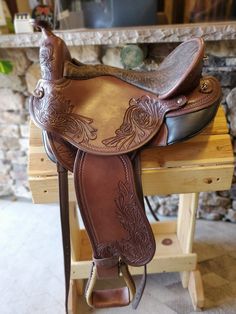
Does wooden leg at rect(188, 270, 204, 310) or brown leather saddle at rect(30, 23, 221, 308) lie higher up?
brown leather saddle at rect(30, 23, 221, 308)

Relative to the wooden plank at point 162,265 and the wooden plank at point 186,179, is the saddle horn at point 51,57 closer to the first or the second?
the wooden plank at point 186,179

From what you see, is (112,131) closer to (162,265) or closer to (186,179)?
(186,179)

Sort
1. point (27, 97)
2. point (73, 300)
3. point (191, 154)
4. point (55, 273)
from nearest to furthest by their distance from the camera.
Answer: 1. point (191, 154)
2. point (73, 300)
3. point (55, 273)
4. point (27, 97)

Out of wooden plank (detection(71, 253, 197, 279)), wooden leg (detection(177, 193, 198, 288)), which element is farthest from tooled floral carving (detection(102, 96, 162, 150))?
wooden plank (detection(71, 253, 197, 279))

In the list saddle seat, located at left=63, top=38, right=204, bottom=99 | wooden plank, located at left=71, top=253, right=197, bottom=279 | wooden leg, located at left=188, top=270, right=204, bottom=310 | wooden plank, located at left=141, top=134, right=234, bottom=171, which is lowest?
wooden leg, located at left=188, top=270, right=204, bottom=310

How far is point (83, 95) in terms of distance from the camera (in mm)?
753

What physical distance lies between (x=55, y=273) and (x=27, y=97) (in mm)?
1020

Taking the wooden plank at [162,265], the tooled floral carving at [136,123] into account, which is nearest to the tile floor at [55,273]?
the wooden plank at [162,265]

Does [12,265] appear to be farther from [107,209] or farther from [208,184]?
[208,184]

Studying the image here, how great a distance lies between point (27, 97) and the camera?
162 centimetres

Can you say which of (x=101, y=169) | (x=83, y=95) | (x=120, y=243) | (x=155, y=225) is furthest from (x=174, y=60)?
(x=155, y=225)

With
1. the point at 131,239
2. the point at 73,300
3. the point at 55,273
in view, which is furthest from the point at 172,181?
the point at 55,273

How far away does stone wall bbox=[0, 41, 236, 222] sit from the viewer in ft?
4.26

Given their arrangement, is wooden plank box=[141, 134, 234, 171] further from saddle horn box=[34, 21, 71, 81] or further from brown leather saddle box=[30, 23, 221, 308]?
saddle horn box=[34, 21, 71, 81]
